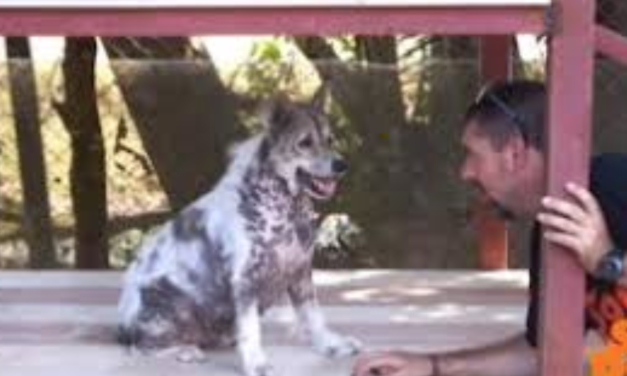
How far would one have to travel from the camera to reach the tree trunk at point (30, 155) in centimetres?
491

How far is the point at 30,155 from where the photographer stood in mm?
5039

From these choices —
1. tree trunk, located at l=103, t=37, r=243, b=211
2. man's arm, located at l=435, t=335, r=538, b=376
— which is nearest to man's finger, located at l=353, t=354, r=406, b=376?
man's arm, located at l=435, t=335, r=538, b=376

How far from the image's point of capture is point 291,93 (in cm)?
451

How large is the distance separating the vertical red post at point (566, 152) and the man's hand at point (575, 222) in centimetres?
2

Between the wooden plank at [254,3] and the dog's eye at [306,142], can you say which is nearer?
the wooden plank at [254,3]

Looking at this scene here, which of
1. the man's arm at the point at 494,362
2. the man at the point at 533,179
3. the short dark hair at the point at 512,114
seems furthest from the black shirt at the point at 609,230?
the man's arm at the point at 494,362

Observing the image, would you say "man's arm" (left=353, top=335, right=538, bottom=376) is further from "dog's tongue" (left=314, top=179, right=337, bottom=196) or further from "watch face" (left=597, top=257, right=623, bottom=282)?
"watch face" (left=597, top=257, right=623, bottom=282)

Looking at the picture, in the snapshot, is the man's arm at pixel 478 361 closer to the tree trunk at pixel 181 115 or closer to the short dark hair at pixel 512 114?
the short dark hair at pixel 512 114

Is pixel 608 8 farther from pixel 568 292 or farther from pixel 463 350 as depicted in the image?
pixel 568 292

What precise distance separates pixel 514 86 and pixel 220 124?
2.32 metres

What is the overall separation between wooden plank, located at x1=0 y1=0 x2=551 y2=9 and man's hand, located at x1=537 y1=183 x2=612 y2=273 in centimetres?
29

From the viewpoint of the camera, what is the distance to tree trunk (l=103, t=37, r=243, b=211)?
4.79 m

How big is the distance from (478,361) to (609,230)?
616 millimetres

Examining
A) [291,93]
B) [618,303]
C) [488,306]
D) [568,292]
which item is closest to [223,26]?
[568,292]
